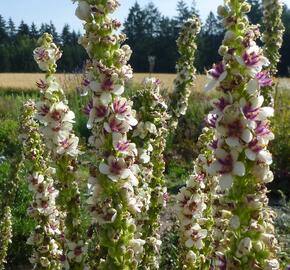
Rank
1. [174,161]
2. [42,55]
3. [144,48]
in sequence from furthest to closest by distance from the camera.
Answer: [144,48] → [174,161] → [42,55]

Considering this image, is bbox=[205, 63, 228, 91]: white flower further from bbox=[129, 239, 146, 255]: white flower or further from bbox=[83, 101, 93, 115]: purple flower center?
bbox=[129, 239, 146, 255]: white flower

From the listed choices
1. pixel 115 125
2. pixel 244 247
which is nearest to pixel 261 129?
pixel 244 247

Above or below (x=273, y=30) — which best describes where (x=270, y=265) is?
below

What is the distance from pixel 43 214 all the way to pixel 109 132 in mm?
1099

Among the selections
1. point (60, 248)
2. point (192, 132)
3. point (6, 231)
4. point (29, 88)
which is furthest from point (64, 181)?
point (29, 88)

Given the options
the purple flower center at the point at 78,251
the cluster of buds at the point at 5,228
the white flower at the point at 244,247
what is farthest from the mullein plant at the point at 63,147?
the cluster of buds at the point at 5,228

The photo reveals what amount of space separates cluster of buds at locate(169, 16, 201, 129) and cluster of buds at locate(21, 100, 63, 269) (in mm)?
3324

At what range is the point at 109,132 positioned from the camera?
2162mm

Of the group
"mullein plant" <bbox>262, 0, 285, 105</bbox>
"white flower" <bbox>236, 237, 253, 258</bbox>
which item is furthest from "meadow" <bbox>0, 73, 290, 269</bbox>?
"white flower" <bbox>236, 237, 253, 258</bbox>

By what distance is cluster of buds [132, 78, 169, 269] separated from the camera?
2781mm

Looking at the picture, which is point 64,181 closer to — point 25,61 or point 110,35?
point 110,35

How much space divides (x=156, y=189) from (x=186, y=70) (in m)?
3.19

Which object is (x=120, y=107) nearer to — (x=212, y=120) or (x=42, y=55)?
(x=212, y=120)

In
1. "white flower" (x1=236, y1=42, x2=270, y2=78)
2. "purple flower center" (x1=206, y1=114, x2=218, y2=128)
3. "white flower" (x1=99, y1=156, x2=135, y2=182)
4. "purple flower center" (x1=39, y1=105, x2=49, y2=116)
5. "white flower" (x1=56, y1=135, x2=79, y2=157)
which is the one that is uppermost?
"white flower" (x1=236, y1=42, x2=270, y2=78)
